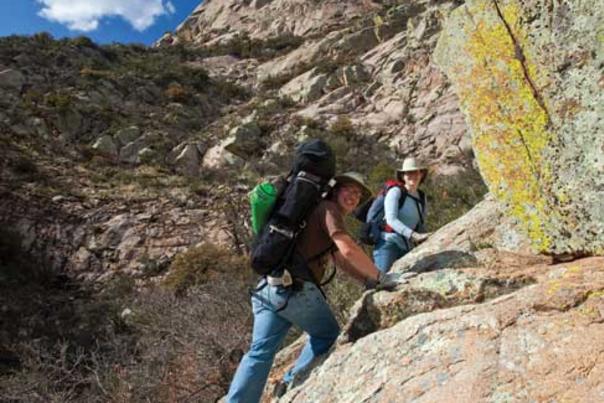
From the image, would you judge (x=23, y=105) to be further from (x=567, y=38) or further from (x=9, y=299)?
(x=567, y=38)

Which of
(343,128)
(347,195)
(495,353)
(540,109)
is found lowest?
(495,353)

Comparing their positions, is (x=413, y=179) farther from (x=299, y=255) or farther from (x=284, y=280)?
(x=284, y=280)

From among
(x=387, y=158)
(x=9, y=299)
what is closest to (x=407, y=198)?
(x=9, y=299)

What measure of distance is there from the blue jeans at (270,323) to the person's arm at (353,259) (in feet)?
0.74

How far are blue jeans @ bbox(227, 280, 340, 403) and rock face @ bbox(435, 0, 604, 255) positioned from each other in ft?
3.85

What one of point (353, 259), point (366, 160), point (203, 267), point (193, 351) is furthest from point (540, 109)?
point (366, 160)

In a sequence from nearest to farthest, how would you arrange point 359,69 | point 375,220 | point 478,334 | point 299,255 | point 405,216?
1. point 478,334
2. point 299,255
3. point 405,216
4. point 375,220
5. point 359,69

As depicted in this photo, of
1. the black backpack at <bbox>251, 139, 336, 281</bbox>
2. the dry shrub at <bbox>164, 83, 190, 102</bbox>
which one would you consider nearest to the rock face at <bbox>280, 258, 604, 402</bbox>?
the black backpack at <bbox>251, 139, 336, 281</bbox>

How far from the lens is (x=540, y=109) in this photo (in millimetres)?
2348

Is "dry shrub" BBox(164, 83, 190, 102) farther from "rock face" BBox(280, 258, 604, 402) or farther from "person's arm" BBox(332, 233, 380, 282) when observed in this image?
"rock face" BBox(280, 258, 604, 402)

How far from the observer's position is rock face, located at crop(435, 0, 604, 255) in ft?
7.02

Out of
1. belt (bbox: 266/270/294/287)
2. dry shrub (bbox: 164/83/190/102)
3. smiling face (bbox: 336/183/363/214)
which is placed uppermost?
dry shrub (bbox: 164/83/190/102)

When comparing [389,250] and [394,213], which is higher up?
[394,213]

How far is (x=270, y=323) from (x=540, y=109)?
172 cm
